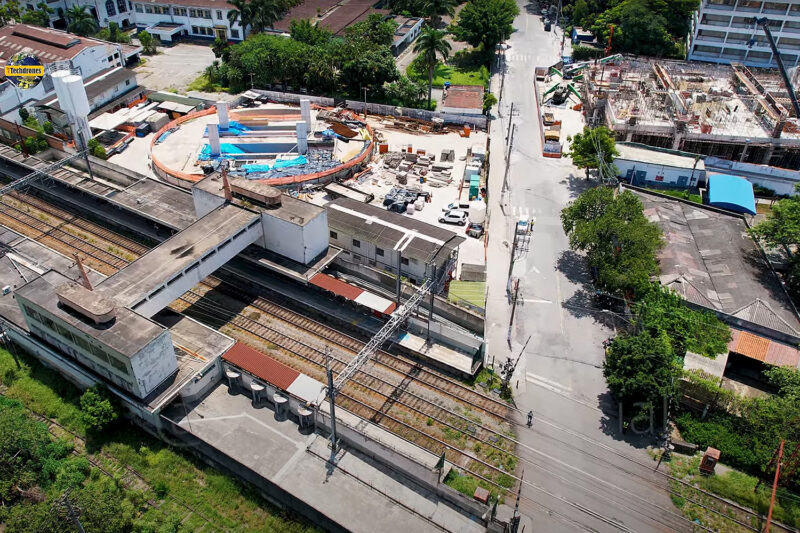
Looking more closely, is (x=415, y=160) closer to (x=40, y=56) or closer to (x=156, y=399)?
(x=156, y=399)

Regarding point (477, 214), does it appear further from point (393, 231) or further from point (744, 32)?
point (744, 32)

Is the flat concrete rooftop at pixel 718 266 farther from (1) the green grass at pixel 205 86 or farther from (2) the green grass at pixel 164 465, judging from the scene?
(1) the green grass at pixel 205 86

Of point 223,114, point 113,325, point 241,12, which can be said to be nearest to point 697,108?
point 223,114

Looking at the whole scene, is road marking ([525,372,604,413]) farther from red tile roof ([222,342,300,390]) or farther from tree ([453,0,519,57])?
tree ([453,0,519,57])

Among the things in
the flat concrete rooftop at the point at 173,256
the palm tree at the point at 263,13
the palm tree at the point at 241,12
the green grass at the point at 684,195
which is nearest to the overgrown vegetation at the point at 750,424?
the green grass at the point at 684,195

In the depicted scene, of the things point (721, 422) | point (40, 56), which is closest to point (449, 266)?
point (721, 422)

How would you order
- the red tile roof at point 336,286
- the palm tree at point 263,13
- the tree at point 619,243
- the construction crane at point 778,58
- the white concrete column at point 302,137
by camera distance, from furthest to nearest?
1. the palm tree at point 263,13
2. the construction crane at point 778,58
3. the white concrete column at point 302,137
4. the tree at point 619,243
5. the red tile roof at point 336,286
